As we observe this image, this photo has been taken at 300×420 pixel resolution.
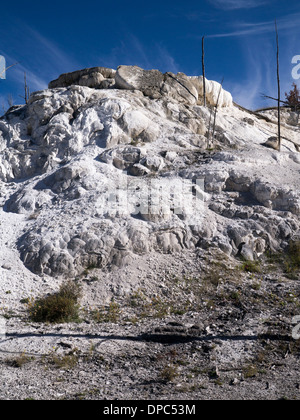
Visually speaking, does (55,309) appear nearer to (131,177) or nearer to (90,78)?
(131,177)

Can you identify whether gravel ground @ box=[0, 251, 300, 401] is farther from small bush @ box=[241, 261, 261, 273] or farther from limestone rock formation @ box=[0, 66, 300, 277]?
limestone rock formation @ box=[0, 66, 300, 277]

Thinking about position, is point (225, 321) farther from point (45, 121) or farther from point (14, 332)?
point (45, 121)

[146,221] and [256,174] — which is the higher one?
[256,174]

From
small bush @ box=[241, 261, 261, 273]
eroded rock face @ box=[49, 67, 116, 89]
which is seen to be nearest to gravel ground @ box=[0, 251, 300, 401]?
small bush @ box=[241, 261, 261, 273]

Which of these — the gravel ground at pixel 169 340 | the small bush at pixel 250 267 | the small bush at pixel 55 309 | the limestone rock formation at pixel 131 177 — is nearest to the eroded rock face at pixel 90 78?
the limestone rock formation at pixel 131 177

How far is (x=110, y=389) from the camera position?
5.91 meters

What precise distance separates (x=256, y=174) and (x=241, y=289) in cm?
637

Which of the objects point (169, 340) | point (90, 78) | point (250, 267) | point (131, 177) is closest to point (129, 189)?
point (131, 177)

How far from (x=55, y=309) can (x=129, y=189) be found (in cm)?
622

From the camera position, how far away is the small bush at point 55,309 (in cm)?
891

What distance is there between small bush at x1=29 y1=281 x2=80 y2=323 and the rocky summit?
0.56 m

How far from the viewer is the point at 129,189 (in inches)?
544

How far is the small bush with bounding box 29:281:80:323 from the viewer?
891cm
